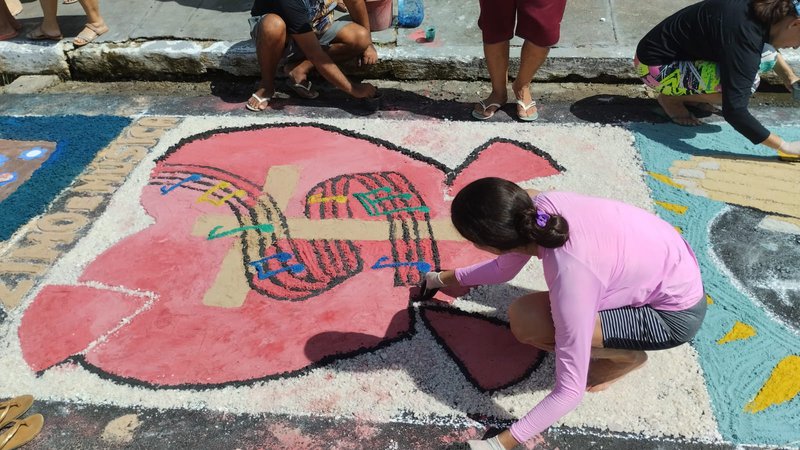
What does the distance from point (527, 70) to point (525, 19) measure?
316 millimetres

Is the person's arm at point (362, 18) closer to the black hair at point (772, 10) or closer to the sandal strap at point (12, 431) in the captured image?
the black hair at point (772, 10)

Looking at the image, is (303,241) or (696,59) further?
(696,59)

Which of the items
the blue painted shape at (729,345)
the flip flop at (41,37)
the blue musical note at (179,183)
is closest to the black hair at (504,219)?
the blue painted shape at (729,345)

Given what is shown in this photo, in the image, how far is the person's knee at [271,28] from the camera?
3861 mm

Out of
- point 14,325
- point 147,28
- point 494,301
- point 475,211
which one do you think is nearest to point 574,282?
point 475,211

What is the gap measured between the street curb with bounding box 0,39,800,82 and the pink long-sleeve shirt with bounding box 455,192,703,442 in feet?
7.81

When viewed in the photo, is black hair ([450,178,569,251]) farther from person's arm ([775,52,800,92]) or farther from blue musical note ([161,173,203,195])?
person's arm ([775,52,800,92])

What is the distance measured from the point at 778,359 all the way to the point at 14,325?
2.91 m

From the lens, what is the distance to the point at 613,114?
3.90 metres

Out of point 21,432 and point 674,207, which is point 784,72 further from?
point 21,432

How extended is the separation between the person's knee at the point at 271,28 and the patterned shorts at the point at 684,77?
6.83 feet

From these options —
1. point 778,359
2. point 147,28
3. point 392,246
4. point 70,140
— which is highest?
point 147,28

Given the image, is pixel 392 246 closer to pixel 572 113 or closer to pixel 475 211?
pixel 475 211

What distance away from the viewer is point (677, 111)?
3.76 meters
